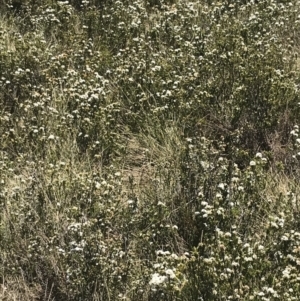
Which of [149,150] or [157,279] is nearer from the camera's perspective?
[157,279]

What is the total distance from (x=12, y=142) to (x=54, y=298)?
2.01m

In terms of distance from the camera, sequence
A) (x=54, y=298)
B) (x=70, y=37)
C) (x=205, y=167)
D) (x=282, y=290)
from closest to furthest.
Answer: (x=282, y=290)
(x=54, y=298)
(x=205, y=167)
(x=70, y=37)

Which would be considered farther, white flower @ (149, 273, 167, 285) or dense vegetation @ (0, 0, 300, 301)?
dense vegetation @ (0, 0, 300, 301)

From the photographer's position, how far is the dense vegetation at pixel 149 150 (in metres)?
4.34

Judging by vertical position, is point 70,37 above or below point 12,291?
above

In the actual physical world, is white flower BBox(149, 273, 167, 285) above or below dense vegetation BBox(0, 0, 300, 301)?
below

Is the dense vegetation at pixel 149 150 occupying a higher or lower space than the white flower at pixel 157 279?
higher

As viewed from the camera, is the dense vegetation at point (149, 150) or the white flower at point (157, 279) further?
the dense vegetation at point (149, 150)

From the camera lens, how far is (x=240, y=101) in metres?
6.21

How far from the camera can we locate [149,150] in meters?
6.05

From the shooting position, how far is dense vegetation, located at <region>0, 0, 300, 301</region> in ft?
14.2

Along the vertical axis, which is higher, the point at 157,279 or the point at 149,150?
the point at 149,150

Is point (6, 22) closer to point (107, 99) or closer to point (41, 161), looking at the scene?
point (107, 99)

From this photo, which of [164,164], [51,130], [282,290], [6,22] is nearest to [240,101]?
[164,164]
